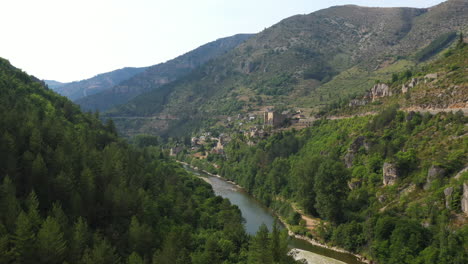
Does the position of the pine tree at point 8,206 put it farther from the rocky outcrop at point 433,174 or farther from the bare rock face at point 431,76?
the bare rock face at point 431,76

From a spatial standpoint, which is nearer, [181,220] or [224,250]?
[224,250]

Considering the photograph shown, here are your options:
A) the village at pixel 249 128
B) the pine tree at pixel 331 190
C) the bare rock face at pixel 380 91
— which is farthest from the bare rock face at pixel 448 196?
the village at pixel 249 128

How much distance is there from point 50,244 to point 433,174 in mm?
40843

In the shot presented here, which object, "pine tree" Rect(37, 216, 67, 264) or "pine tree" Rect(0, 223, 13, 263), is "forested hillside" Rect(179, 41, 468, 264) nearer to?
"pine tree" Rect(37, 216, 67, 264)

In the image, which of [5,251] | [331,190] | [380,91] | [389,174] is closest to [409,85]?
[380,91]

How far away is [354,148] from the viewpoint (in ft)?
206

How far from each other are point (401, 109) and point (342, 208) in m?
24.0

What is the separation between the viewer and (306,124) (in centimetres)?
10075

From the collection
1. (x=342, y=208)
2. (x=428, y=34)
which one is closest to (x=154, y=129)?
(x=428, y=34)

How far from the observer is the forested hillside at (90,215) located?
2388 cm

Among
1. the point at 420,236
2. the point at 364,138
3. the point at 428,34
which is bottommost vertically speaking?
the point at 420,236

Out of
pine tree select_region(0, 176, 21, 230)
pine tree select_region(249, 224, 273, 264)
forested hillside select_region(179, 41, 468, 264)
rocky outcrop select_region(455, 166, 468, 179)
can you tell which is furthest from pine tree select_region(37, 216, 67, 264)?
rocky outcrop select_region(455, 166, 468, 179)

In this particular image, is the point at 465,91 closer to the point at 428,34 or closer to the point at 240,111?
the point at 240,111

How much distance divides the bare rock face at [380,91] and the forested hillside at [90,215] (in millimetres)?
47481
